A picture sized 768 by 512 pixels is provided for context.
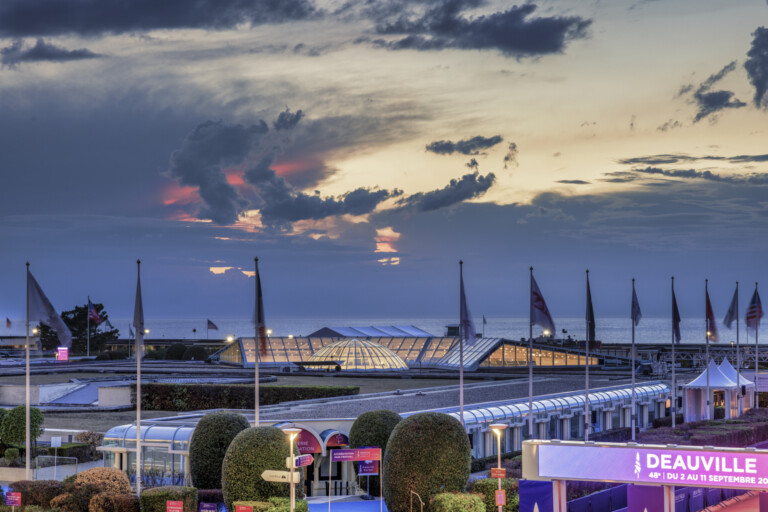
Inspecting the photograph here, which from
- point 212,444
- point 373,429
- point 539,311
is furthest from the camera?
point 539,311

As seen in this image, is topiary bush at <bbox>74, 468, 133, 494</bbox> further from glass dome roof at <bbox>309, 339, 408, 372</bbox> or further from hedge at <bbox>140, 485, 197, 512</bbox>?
glass dome roof at <bbox>309, 339, 408, 372</bbox>

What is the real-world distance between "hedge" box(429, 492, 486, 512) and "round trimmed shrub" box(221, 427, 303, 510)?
13.9 ft

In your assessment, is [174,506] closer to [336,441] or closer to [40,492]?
[40,492]

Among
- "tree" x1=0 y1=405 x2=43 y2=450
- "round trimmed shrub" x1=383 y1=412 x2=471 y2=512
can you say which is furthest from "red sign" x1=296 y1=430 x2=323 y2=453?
"tree" x1=0 y1=405 x2=43 y2=450

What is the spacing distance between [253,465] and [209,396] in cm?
2549

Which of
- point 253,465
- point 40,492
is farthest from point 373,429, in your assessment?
point 40,492

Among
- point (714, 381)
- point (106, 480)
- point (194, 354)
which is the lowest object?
point (106, 480)

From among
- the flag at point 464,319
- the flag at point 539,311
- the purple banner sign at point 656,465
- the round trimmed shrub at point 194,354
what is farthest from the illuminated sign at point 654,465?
the round trimmed shrub at point 194,354

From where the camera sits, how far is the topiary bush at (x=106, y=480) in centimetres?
2717

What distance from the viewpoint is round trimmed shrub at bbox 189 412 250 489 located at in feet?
92.4

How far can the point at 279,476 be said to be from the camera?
80.3ft

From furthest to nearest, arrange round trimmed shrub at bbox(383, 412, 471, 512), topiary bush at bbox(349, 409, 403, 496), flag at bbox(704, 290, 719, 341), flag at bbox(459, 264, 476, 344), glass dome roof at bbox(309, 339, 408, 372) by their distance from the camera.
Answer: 1. glass dome roof at bbox(309, 339, 408, 372)
2. flag at bbox(704, 290, 719, 341)
3. flag at bbox(459, 264, 476, 344)
4. topiary bush at bbox(349, 409, 403, 496)
5. round trimmed shrub at bbox(383, 412, 471, 512)

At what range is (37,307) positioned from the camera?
31.3 meters

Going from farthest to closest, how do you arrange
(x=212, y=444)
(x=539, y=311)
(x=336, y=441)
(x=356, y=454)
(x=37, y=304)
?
(x=539, y=311) < (x=336, y=441) < (x=37, y=304) < (x=212, y=444) < (x=356, y=454)
